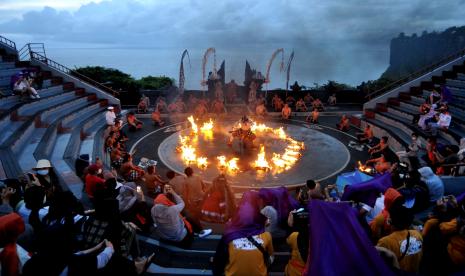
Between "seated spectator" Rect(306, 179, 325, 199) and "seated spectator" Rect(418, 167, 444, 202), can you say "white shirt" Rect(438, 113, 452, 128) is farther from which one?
"seated spectator" Rect(306, 179, 325, 199)

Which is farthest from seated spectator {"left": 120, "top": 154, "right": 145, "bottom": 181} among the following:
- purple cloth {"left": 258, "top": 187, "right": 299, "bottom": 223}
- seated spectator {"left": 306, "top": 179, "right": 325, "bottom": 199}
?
seated spectator {"left": 306, "top": 179, "right": 325, "bottom": 199}

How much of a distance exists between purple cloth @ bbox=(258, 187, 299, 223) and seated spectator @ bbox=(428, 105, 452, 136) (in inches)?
446

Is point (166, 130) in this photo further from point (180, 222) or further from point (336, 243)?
point (336, 243)

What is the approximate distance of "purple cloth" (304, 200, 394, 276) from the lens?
383 centimetres

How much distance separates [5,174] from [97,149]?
504 cm

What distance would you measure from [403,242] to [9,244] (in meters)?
5.17

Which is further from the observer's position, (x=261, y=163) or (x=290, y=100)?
(x=290, y=100)

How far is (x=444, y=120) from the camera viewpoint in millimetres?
14867

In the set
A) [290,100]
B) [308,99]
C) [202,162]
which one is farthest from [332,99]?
[202,162]

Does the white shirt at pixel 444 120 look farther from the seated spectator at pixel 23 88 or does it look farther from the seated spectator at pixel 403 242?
the seated spectator at pixel 23 88

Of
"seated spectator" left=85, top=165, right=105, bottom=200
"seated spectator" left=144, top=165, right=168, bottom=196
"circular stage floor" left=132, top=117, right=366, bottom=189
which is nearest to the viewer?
"seated spectator" left=85, top=165, right=105, bottom=200

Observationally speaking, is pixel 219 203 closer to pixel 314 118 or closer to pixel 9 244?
pixel 9 244

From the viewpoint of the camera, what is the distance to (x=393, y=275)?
383 cm

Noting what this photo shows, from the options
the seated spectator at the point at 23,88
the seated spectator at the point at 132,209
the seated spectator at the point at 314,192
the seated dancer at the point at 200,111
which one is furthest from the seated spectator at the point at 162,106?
the seated spectator at the point at 314,192
